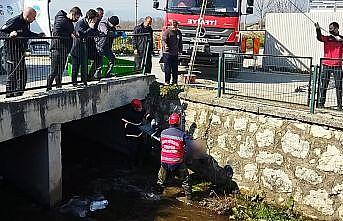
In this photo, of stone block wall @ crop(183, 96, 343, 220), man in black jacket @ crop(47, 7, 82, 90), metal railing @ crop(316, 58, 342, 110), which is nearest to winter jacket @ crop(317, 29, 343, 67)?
metal railing @ crop(316, 58, 342, 110)

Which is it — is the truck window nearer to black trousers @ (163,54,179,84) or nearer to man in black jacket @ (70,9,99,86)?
black trousers @ (163,54,179,84)

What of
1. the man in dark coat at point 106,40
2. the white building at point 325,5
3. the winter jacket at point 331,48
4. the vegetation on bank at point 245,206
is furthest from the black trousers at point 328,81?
the white building at point 325,5

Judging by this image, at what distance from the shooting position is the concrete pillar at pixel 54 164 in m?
8.84

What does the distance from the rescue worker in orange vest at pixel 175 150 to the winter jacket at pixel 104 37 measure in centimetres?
256

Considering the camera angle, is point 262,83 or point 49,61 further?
point 262,83

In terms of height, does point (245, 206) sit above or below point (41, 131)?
below

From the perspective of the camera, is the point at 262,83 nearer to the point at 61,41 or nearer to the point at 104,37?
the point at 104,37

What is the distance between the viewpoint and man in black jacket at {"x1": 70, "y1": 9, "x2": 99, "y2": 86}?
941 centimetres

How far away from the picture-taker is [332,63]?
9.22 m

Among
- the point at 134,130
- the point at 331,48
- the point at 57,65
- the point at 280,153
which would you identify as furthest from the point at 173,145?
the point at 331,48

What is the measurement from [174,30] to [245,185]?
4.40 m

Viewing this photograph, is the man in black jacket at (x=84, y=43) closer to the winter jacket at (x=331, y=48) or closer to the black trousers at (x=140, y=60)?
the black trousers at (x=140, y=60)

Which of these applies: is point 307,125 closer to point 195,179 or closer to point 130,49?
point 195,179

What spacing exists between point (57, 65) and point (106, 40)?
5.80 ft
